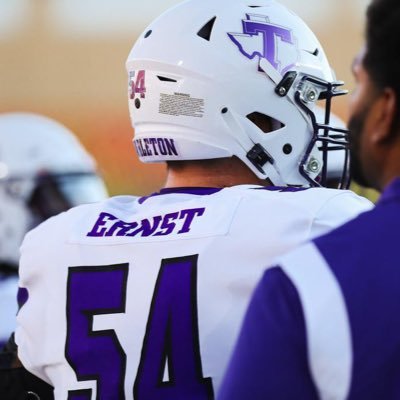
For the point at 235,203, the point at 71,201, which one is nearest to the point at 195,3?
the point at 235,203

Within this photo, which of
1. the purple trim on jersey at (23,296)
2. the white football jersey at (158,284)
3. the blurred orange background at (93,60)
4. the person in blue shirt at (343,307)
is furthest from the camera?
the blurred orange background at (93,60)

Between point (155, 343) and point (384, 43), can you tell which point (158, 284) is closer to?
point (155, 343)

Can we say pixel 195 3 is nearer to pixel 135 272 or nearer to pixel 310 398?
pixel 135 272

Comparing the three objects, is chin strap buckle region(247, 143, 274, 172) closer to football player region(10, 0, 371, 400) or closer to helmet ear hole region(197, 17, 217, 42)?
football player region(10, 0, 371, 400)

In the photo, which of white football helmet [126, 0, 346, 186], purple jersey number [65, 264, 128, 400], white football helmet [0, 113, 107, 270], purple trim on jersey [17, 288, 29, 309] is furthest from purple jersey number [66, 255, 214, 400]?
white football helmet [0, 113, 107, 270]

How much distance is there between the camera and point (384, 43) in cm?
119

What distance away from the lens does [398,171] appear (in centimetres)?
120

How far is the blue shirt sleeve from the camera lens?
113cm

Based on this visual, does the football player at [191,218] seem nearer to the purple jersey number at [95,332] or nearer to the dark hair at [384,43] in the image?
the purple jersey number at [95,332]

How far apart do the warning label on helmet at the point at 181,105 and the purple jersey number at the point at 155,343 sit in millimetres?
403

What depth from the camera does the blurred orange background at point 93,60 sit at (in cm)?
802

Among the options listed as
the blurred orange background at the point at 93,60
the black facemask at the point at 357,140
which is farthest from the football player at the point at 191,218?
the blurred orange background at the point at 93,60

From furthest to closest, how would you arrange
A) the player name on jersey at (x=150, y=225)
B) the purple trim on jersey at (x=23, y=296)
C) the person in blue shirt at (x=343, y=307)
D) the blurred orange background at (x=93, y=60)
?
the blurred orange background at (x=93, y=60)
the purple trim on jersey at (x=23, y=296)
the player name on jersey at (x=150, y=225)
the person in blue shirt at (x=343, y=307)

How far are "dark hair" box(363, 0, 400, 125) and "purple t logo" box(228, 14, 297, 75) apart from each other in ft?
3.02
